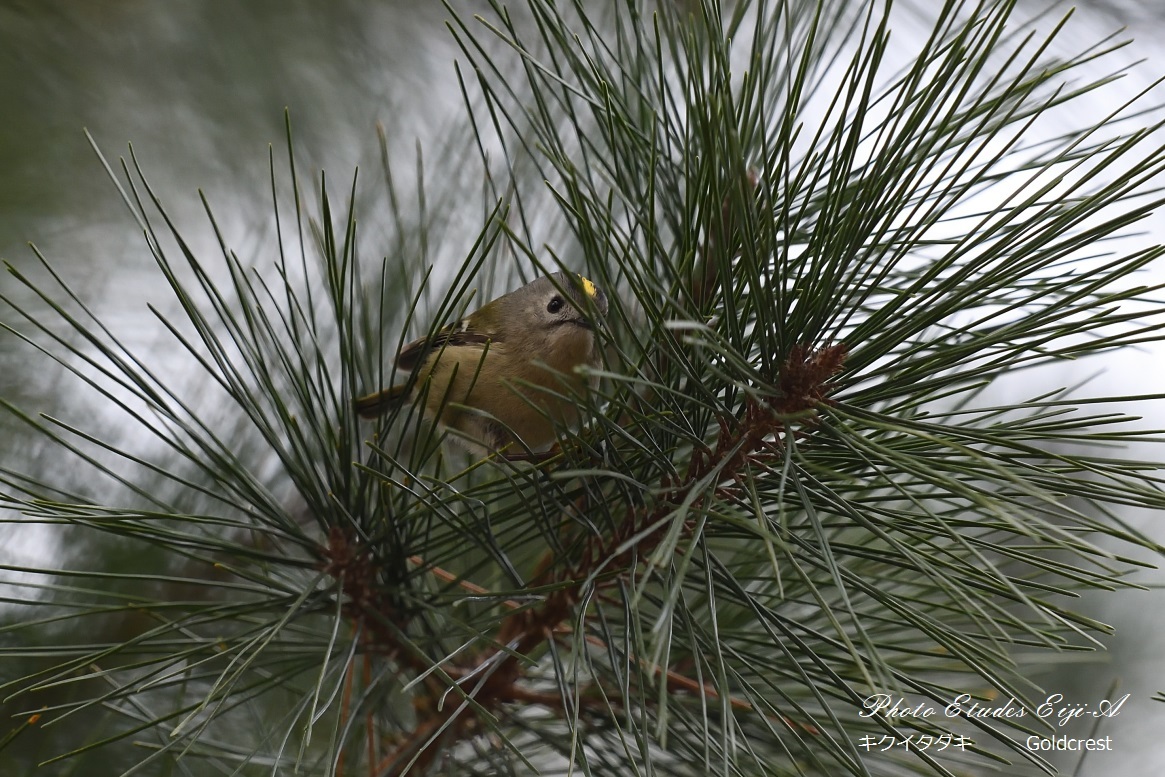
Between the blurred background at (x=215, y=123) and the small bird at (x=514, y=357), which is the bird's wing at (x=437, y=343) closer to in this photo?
the small bird at (x=514, y=357)

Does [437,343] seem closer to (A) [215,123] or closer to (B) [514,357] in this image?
(B) [514,357]

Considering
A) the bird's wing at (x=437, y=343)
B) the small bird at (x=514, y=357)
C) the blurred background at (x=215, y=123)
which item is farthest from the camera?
the blurred background at (x=215, y=123)

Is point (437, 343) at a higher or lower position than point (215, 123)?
lower

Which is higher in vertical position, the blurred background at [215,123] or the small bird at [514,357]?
the blurred background at [215,123]

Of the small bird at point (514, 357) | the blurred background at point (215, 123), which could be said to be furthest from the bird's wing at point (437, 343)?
the blurred background at point (215, 123)

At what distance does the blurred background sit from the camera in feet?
5.01

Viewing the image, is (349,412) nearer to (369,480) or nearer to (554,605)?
(369,480)

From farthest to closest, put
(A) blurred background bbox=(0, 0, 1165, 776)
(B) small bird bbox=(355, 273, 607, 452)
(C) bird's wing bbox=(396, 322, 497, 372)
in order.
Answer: (A) blurred background bbox=(0, 0, 1165, 776)
(B) small bird bbox=(355, 273, 607, 452)
(C) bird's wing bbox=(396, 322, 497, 372)

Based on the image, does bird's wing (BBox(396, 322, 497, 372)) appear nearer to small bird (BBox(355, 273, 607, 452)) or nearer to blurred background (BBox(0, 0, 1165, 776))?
small bird (BBox(355, 273, 607, 452))

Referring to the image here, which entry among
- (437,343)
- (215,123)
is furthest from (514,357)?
(215,123)

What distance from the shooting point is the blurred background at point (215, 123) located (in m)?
1.53

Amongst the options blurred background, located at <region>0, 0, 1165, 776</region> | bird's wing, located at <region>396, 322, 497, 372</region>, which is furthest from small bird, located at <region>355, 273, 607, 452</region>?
blurred background, located at <region>0, 0, 1165, 776</region>

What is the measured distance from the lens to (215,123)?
170 cm

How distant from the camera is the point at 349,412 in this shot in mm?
853
